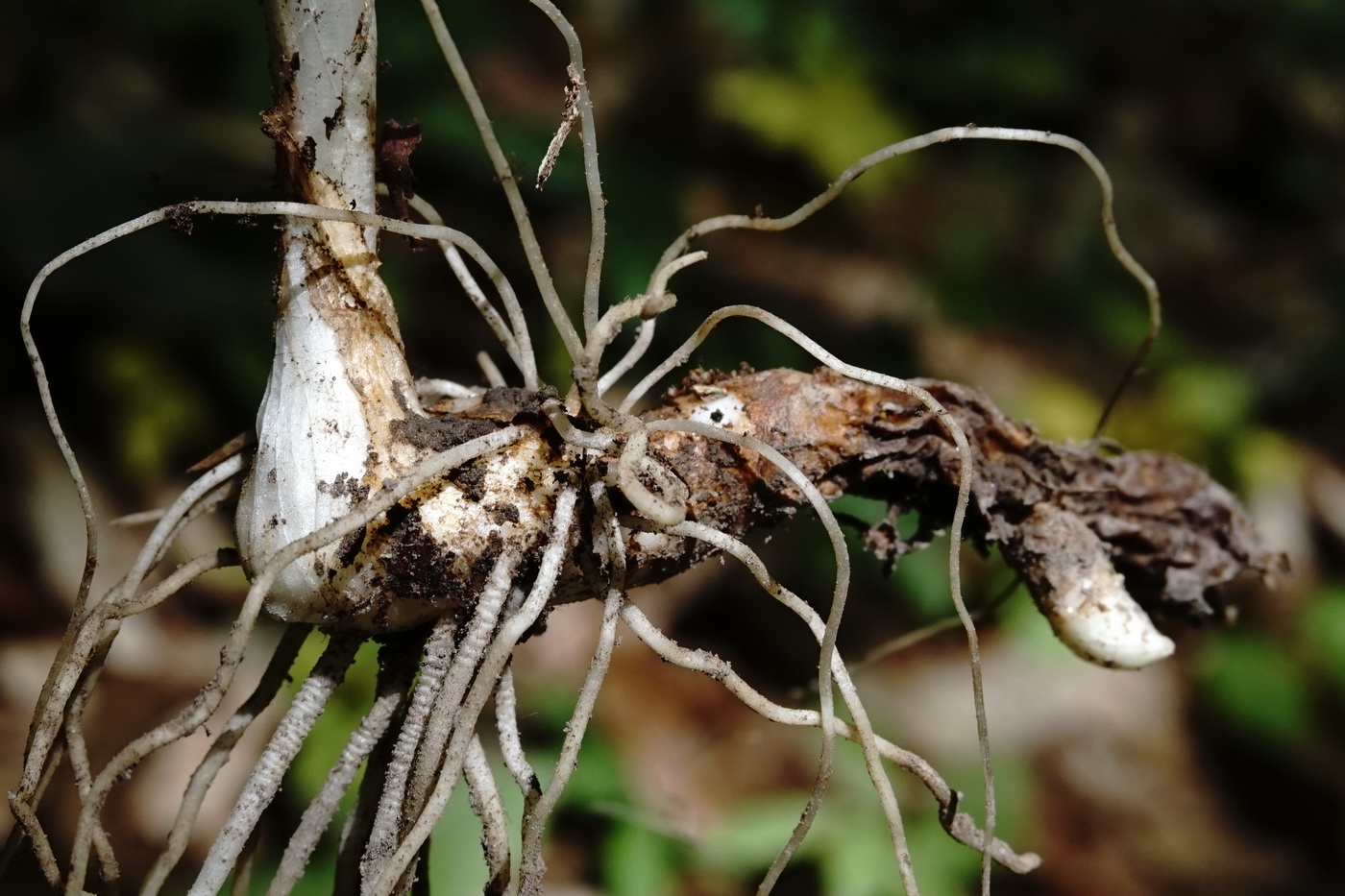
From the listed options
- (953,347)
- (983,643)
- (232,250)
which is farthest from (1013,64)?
(232,250)

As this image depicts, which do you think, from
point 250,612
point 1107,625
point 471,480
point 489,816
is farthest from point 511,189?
point 1107,625

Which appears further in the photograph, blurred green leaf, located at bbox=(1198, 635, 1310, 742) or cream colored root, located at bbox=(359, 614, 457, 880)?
blurred green leaf, located at bbox=(1198, 635, 1310, 742)

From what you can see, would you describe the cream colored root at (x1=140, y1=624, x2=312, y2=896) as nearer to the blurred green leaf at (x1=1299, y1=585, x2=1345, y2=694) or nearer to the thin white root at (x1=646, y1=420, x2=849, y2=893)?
the thin white root at (x1=646, y1=420, x2=849, y2=893)

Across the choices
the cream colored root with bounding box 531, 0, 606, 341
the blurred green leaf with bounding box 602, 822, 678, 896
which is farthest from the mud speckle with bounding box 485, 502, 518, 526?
the blurred green leaf with bounding box 602, 822, 678, 896

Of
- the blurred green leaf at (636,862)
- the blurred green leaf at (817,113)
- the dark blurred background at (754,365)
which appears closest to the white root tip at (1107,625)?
the dark blurred background at (754,365)

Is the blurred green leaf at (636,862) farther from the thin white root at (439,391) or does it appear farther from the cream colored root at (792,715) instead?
the thin white root at (439,391)

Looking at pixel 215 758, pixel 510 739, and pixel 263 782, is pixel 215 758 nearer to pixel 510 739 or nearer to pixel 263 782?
pixel 263 782

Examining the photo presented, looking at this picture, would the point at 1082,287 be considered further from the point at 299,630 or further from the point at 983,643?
the point at 299,630
